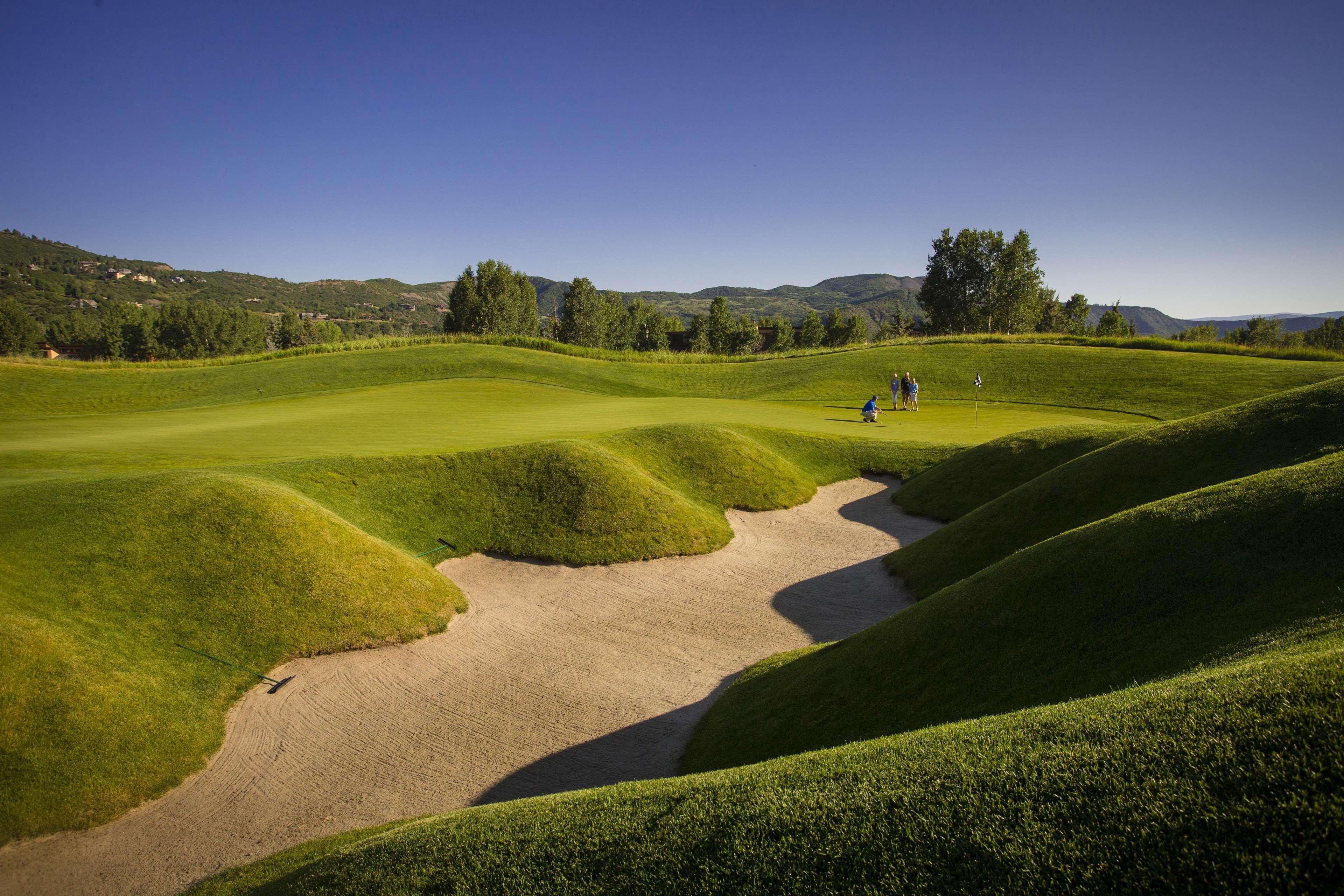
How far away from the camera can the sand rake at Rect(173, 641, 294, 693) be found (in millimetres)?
10641

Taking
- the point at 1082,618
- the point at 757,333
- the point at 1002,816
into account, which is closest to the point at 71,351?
the point at 757,333

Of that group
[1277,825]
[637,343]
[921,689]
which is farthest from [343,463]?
[637,343]

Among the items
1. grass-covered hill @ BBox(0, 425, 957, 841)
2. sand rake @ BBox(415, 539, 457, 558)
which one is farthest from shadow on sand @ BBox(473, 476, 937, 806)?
sand rake @ BBox(415, 539, 457, 558)

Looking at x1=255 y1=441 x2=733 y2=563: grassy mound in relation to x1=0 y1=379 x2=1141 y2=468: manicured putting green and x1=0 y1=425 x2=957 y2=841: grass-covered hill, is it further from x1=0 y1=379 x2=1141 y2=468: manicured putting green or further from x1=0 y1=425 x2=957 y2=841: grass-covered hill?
x1=0 y1=379 x2=1141 y2=468: manicured putting green

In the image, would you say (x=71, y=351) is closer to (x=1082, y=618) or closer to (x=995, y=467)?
(x=995, y=467)

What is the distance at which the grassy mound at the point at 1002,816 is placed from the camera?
275cm

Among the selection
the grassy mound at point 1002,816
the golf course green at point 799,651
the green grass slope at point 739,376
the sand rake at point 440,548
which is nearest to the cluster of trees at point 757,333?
the green grass slope at point 739,376

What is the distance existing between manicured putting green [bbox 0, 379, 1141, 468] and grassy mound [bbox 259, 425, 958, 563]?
139cm

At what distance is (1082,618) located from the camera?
23.2 feet

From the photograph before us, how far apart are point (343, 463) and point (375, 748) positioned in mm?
9101

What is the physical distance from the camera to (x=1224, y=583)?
629 cm

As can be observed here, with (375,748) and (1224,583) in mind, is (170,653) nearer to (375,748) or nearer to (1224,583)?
(375,748)

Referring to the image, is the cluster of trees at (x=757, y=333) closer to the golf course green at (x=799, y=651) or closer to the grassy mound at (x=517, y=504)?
the golf course green at (x=799, y=651)

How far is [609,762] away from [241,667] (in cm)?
629
